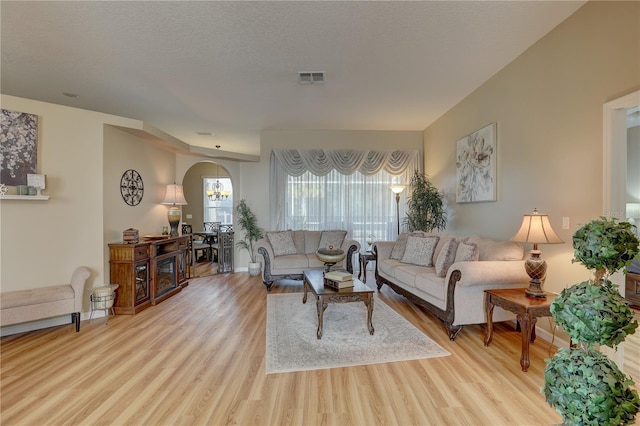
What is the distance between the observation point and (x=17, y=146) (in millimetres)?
3137

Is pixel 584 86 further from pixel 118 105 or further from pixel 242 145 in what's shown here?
pixel 242 145

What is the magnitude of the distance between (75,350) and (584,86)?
5.29 metres

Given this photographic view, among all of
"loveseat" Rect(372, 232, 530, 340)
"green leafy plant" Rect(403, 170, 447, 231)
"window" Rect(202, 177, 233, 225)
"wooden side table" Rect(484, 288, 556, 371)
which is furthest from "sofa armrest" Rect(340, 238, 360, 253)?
"window" Rect(202, 177, 233, 225)

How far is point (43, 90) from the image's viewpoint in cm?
409

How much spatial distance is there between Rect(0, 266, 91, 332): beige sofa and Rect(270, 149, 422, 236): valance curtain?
3.38 m

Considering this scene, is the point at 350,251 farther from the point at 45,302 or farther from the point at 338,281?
the point at 45,302

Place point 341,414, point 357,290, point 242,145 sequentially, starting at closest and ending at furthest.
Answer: point 341,414
point 357,290
point 242,145

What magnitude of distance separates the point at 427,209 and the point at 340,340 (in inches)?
124

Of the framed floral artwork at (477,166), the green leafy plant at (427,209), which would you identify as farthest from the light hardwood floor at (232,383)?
the green leafy plant at (427,209)

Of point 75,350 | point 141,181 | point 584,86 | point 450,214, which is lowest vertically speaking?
point 75,350

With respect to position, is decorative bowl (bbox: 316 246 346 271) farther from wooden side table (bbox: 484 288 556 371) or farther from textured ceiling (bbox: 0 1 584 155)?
textured ceiling (bbox: 0 1 584 155)

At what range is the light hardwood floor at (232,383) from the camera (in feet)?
6.16

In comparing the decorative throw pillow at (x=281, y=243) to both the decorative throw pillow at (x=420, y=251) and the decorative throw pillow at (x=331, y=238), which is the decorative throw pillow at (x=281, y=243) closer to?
the decorative throw pillow at (x=331, y=238)

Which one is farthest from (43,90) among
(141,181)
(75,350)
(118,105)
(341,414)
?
(341,414)
